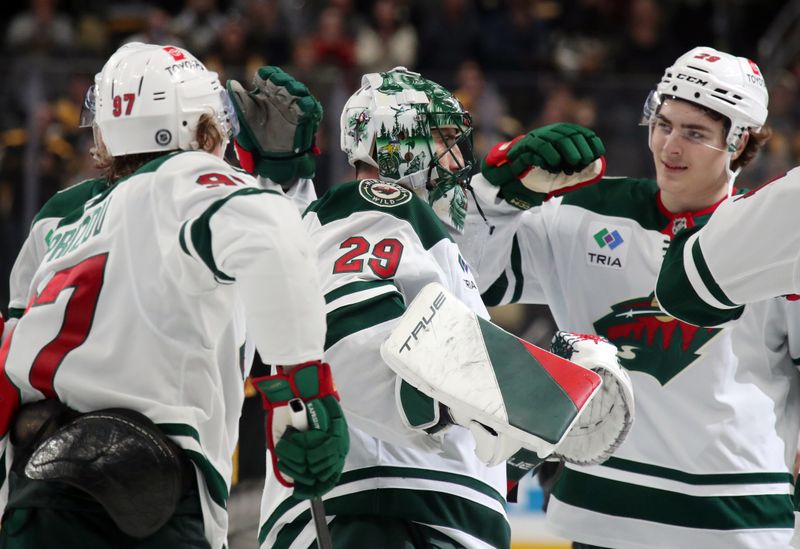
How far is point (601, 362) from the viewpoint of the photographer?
2430 millimetres

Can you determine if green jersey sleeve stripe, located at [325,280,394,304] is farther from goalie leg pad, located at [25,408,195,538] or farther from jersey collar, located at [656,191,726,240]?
jersey collar, located at [656,191,726,240]

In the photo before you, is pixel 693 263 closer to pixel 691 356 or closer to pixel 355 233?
pixel 355 233

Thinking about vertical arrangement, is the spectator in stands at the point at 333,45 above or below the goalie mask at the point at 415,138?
below

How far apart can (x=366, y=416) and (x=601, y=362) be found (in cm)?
47

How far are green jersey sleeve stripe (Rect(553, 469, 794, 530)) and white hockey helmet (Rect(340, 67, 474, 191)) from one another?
3.09 ft

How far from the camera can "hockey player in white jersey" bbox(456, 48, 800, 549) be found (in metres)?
3.17

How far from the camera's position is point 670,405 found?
3199mm

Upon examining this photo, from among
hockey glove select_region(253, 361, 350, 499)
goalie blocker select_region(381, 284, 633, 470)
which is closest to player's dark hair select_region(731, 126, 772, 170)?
goalie blocker select_region(381, 284, 633, 470)

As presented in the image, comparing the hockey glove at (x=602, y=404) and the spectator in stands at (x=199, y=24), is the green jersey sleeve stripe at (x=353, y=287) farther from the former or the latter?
the spectator in stands at (x=199, y=24)

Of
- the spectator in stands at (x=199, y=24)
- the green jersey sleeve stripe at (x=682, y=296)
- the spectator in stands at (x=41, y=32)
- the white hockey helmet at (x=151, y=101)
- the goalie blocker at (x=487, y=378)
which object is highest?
the white hockey helmet at (x=151, y=101)

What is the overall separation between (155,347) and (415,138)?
845 mm

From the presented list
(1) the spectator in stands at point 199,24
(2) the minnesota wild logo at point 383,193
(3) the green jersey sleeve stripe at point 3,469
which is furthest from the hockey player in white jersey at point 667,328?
(1) the spectator in stands at point 199,24

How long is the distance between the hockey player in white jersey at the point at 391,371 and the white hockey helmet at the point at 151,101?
0.36 m

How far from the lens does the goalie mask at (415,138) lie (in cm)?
280
